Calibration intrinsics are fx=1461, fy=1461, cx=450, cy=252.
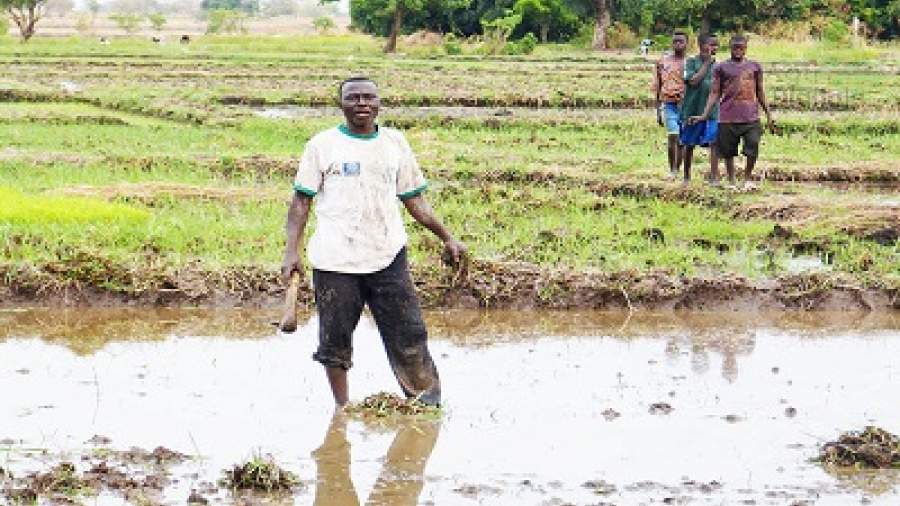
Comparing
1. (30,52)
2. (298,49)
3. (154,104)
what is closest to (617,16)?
(298,49)

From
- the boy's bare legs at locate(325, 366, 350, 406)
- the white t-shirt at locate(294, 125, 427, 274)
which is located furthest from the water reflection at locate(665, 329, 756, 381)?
the white t-shirt at locate(294, 125, 427, 274)

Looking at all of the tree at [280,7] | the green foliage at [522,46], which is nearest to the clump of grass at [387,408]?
the green foliage at [522,46]

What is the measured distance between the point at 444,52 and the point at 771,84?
61.0 ft

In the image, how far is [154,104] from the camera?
20.6 metres

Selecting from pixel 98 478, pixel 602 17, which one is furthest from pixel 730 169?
pixel 602 17

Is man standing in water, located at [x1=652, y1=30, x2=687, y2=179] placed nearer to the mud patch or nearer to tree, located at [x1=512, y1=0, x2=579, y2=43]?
the mud patch

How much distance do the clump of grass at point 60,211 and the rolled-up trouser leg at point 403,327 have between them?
414 centimetres

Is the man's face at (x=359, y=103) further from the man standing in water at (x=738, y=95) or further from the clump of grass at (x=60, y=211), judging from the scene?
the man standing in water at (x=738, y=95)

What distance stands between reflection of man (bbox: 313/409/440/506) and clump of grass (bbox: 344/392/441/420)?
48 mm

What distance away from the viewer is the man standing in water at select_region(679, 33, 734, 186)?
461 inches

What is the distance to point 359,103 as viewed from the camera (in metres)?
5.37

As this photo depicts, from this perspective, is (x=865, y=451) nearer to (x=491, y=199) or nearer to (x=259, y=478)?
(x=259, y=478)

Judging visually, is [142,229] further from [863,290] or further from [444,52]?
[444,52]

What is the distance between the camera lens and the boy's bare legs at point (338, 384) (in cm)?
570
